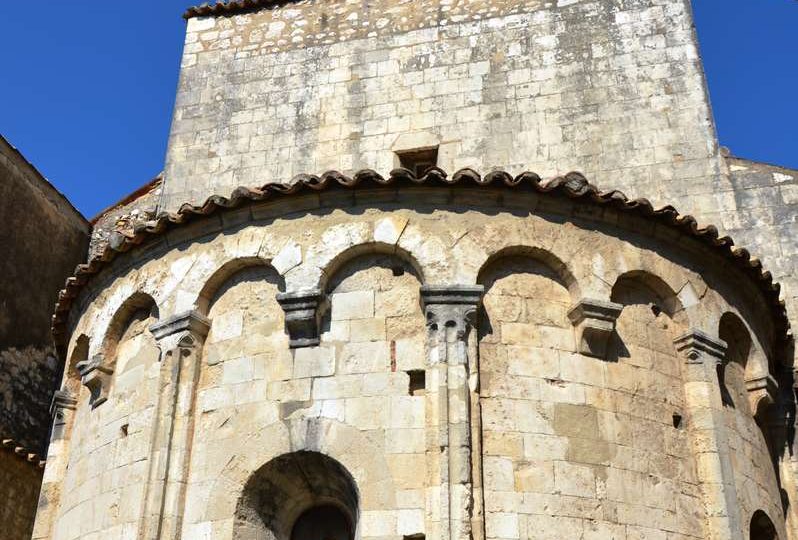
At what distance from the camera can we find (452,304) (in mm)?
6555

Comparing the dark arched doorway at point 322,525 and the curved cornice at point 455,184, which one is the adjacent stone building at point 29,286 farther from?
→ the dark arched doorway at point 322,525

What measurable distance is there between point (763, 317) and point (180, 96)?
7.91 metres

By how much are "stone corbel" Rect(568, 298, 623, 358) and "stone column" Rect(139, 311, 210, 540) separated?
2746mm

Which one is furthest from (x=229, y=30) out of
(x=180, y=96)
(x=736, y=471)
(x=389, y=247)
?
(x=736, y=471)

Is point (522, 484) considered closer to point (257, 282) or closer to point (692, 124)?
point (257, 282)

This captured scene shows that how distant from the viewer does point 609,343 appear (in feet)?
22.4

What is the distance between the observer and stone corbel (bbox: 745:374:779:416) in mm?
7795

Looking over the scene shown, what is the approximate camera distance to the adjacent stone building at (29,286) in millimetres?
13492

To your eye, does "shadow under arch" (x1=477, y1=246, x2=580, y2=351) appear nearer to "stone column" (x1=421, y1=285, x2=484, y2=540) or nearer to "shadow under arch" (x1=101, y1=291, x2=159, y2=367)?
"stone column" (x1=421, y1=285, x2=484, y2=540)

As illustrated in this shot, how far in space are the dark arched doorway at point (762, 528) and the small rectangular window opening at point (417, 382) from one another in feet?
9.26

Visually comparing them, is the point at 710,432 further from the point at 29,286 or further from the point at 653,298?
the point at 29,286

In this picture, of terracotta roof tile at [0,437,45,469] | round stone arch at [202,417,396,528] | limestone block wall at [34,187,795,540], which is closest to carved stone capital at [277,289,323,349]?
limestone block wall at [34,187,795,540]

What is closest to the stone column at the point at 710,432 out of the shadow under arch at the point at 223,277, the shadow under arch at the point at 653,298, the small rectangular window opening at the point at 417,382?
the shadow under arch at the point at 653,298

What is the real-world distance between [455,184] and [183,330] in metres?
2.28
